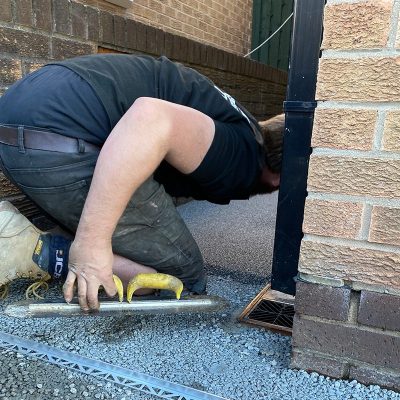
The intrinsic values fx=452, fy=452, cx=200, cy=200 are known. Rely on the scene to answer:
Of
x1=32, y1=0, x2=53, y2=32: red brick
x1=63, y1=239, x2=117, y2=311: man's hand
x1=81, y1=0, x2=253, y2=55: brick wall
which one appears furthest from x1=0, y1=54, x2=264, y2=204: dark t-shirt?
x1=81, y1=0, x2=253, y2=55: brick wall

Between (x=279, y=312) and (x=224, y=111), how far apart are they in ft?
3.14

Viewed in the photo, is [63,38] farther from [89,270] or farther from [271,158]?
[89,270]

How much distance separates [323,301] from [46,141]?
1.15 meters

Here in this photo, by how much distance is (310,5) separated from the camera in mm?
1606

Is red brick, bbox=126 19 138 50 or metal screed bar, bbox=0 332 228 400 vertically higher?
red brick, bbox=126 19 138 50

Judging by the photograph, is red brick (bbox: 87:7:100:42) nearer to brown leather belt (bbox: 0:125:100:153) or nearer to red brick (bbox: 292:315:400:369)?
brown leather belt (bbox: 0:125:100:153)

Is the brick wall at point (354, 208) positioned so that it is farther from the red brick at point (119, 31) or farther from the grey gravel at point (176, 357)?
the red brick at point (119, 31)

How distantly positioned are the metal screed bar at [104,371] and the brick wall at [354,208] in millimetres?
436

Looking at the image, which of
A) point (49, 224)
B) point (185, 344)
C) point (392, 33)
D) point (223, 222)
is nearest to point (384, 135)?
point (392, 33)

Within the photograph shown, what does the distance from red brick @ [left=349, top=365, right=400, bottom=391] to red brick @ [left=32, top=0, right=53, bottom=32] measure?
2.26 m

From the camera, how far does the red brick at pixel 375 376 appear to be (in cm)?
146

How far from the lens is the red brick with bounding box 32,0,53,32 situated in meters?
2.41

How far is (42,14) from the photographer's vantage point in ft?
8.07

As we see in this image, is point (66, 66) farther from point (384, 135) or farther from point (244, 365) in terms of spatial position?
point (244, 365)
